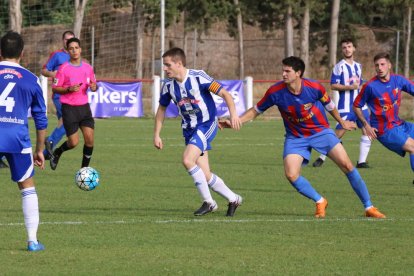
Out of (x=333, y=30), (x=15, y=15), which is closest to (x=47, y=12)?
(x=15, y=15)

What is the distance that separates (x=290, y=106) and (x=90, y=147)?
17.0ft

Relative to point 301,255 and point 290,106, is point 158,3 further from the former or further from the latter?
point 301,255

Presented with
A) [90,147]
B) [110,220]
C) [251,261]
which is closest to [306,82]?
[110,220]

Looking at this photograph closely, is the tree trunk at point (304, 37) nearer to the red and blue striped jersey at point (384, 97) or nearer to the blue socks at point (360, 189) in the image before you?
the red and blue striped jersey at point (384, 97)

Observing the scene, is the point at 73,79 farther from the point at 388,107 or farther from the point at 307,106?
the point at 307,106

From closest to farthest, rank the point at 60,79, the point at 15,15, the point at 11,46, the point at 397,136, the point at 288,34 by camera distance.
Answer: the point at 11,46, the point at 397,136, the point at 60,79, the point at 15,15, the point at 288,34

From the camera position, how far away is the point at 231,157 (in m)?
19.8

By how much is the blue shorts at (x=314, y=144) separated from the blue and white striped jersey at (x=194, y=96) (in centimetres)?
94

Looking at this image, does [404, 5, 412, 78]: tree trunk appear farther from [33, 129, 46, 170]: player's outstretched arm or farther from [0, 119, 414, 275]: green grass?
[33, 129, 46, 170]: player's outstretched arm

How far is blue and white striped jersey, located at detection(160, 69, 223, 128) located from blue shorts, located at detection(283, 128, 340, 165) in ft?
3.09

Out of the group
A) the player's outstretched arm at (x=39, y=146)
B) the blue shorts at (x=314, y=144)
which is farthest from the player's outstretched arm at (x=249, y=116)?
the player's outstretched arm at (x=39, y=146)

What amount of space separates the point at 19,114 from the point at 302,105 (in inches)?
145

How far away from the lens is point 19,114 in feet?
29.0

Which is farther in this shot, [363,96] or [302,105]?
[363,96]
